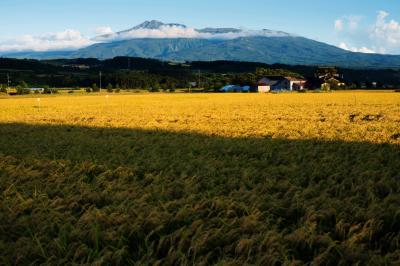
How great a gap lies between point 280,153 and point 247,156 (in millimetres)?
1136

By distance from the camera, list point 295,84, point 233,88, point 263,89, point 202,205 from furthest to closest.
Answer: point 295,84 < point 263,89 < point 233,88 < point 202,205

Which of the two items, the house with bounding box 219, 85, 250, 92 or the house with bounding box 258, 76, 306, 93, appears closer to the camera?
the house with bounding box 219, 85, 250, 92

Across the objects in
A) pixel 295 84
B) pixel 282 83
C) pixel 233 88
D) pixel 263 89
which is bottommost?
pixel 263 89

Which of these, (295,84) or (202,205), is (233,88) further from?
(202,205)

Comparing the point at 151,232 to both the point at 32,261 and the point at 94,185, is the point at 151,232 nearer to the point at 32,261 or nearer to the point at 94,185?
the point at 32,261

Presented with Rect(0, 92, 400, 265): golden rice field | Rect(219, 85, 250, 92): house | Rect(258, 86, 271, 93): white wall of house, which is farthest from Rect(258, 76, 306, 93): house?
Rect(0, 92, 400, 265): golden rice field

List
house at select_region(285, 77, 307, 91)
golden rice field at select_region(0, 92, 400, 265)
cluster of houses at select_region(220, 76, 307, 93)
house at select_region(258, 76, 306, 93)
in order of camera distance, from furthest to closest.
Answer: house at select_region(258, 76, 306, 93) → cluster of houses at select_region(220, 76, 307, 93) → house at select_region(285, 77, 307, 91) → golden rice field at select_region(0, 92, 400, 265)

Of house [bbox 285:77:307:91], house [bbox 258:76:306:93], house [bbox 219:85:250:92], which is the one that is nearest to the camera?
house [bbox 219:85:250:92]

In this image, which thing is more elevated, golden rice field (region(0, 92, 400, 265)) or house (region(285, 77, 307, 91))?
house (region(285, 77, 307, 91))

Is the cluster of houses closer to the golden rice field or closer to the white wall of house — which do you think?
the white wall of house

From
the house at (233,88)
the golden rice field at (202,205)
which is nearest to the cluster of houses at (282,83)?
the house at (233,88)

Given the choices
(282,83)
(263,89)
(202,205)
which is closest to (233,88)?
(263,89)

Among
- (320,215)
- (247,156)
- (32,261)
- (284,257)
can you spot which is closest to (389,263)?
(284,257)

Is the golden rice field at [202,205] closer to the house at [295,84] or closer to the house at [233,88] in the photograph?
the house at [233,88]
